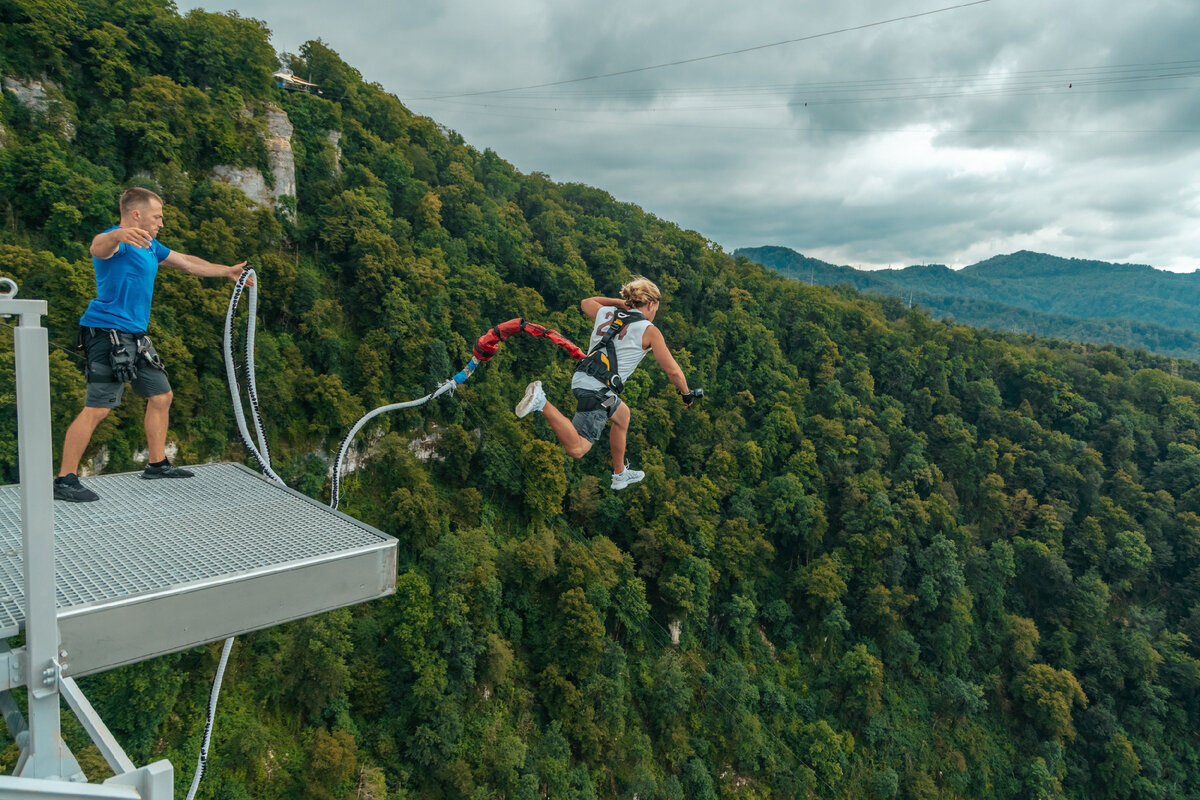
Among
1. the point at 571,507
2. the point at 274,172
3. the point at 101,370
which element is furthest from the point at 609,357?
the point at 274,172

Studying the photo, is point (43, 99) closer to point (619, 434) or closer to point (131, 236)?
point (131, 236)

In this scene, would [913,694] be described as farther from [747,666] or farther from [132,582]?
[132,582]

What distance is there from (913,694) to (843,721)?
5.75 meters

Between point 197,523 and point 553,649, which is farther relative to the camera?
point 553,649

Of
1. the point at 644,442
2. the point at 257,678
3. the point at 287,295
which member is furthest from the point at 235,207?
the point at 644,442

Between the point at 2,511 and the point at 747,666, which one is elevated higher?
the point at 2,511

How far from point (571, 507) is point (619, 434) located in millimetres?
34515

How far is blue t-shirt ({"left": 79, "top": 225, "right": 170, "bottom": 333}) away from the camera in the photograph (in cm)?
569

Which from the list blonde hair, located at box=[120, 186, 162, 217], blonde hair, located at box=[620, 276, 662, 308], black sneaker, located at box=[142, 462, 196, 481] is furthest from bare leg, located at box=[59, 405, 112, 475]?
blonde hair, located at box=[620, 276, 662, 308]

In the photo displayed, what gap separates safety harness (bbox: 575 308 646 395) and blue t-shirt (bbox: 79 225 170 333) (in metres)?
4.23

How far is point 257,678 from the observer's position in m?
26.4

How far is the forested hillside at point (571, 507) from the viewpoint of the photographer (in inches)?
1124

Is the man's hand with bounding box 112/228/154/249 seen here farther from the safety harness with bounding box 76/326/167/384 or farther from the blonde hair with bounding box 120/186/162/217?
the safety harness with bounding box 76/326/167/384

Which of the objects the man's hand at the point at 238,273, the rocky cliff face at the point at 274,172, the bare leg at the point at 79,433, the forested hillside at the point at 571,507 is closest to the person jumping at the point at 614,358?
the man's hand at the point at 238,273
